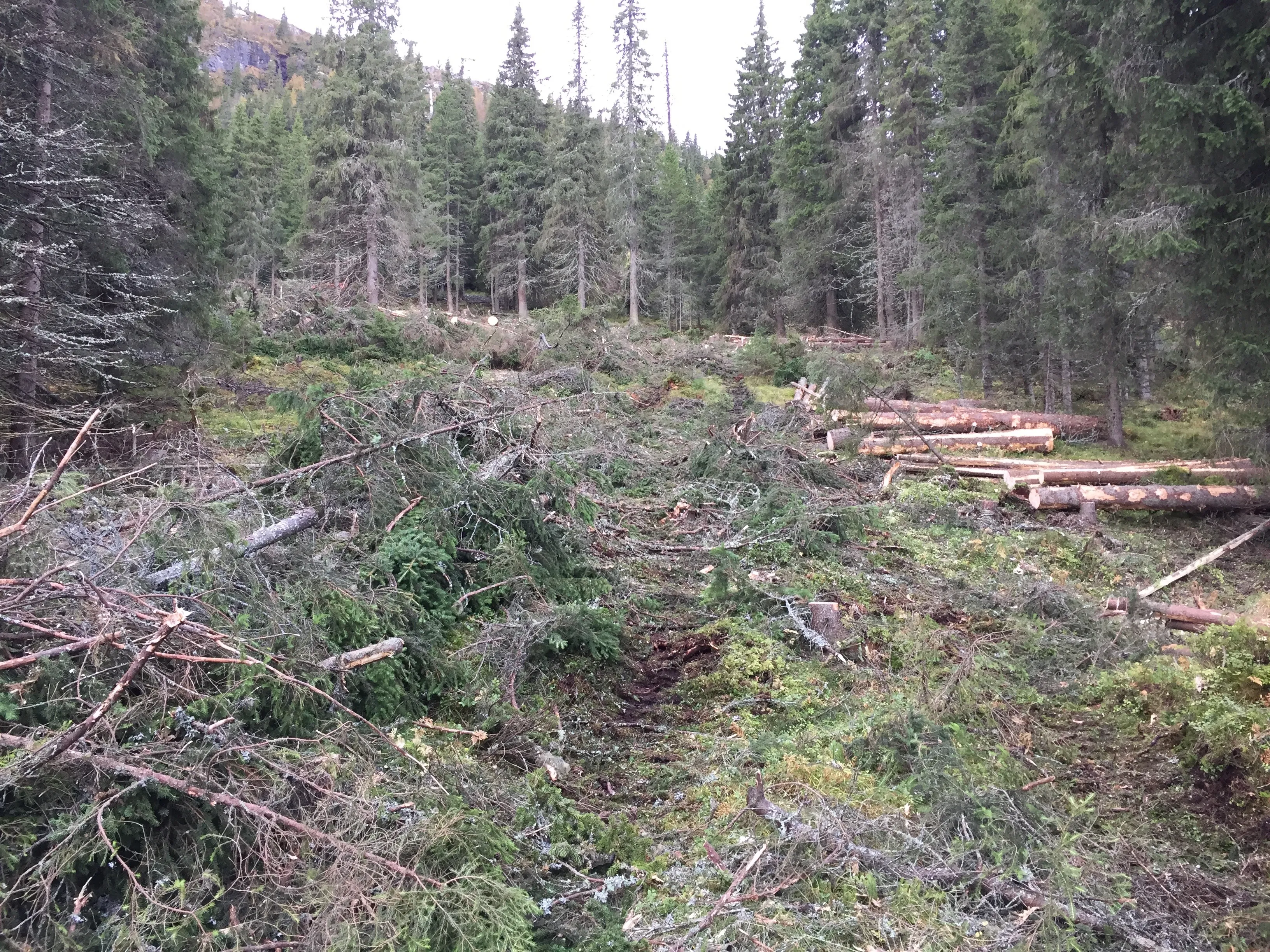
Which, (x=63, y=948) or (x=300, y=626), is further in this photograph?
(x=300, y=626)

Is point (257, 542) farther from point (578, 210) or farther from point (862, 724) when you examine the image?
point (578, 210)

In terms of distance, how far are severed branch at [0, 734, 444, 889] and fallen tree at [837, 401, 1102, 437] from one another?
12.9 m

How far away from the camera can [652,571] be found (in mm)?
8070

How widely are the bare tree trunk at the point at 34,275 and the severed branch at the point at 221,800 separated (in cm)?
740

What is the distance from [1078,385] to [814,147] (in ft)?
48.3

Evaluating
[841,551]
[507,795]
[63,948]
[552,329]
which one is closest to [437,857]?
[507,795]

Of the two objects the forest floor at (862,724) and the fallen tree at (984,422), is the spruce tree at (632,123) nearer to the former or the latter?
the fallen tree at (984,422)

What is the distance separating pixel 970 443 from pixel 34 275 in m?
14.5

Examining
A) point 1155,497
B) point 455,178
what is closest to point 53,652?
point 1155,497

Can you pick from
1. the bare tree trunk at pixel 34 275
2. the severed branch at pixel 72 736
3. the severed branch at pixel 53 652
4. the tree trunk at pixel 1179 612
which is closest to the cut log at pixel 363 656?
the severed branch at pixel 53 652

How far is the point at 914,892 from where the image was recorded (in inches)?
130

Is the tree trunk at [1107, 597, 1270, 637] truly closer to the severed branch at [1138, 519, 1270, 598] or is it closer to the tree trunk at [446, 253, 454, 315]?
the severed branch at [1138, 519, 1270, 598]

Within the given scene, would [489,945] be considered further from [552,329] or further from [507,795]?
[552,329]

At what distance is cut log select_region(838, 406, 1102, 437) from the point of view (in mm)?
14766
